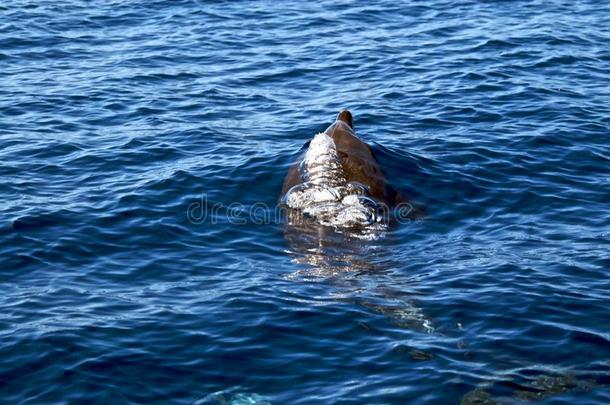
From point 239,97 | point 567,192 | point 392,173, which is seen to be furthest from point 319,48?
point 567,192

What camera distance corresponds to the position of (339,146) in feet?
51.1

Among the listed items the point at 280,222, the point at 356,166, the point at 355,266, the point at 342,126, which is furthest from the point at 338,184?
the point at 355,266

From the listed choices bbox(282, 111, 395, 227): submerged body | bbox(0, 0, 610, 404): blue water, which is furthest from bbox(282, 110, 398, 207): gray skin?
bbox(0, 0, 610, 404): blue water

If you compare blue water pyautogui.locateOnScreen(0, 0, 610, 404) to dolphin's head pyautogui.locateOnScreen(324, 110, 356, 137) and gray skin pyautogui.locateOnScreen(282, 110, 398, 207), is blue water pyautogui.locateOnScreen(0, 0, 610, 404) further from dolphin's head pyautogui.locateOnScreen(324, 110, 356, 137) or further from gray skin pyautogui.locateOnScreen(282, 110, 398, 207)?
dolphin's head pyautogui.locateOnScreen(324, 110, 356, 137)

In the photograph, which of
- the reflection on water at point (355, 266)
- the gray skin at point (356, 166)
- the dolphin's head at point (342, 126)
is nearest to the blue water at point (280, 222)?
the reflection on water at point (355, 266)

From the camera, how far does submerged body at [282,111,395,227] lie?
14.1m

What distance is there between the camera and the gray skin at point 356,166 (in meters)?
14.9

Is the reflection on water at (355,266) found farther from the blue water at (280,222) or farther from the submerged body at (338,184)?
the submerged body at (338,184)

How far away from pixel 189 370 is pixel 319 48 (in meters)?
13.6

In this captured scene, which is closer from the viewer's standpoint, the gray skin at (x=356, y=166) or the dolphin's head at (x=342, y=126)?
the gray skin at (x=356, y=166)

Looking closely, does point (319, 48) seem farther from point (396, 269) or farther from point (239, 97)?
point (396, 269)

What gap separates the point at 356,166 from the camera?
596 inches

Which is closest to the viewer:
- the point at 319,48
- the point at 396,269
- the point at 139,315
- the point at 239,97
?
A: the point at 139,315

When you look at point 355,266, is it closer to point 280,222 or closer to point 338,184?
point 280,222
